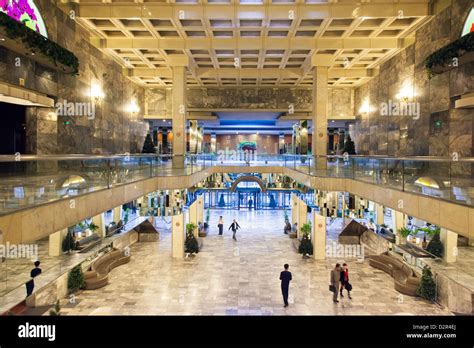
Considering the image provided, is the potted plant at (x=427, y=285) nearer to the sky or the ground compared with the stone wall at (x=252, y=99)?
nearer to the ground

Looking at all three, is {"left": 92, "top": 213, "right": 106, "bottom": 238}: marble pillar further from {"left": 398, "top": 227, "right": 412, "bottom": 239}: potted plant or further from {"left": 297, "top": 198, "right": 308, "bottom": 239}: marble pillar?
{"left": 398, "top": 227, "right": 412, "bottom": 239}: potted plant

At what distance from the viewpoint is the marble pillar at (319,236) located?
17016 millimetres

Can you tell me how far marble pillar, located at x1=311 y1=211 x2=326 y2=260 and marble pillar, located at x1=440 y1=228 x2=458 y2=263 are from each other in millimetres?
6125

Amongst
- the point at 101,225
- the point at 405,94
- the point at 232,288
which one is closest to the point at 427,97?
the point at 405,94

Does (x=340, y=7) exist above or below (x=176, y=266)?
above

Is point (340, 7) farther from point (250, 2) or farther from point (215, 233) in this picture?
point (215, 233)

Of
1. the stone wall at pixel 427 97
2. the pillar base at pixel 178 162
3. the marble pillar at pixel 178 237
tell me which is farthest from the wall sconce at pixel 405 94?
the marble pillar at pixel 178 237

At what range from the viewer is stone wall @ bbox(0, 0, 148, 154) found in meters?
12.4

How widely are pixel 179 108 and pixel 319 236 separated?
10389 millimetres

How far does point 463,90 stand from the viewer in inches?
488

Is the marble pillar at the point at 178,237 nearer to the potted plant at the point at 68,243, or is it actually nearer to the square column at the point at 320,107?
the potted plant at the point at 68,243

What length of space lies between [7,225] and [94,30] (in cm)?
1432

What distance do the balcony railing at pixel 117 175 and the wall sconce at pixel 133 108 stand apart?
12.5m
